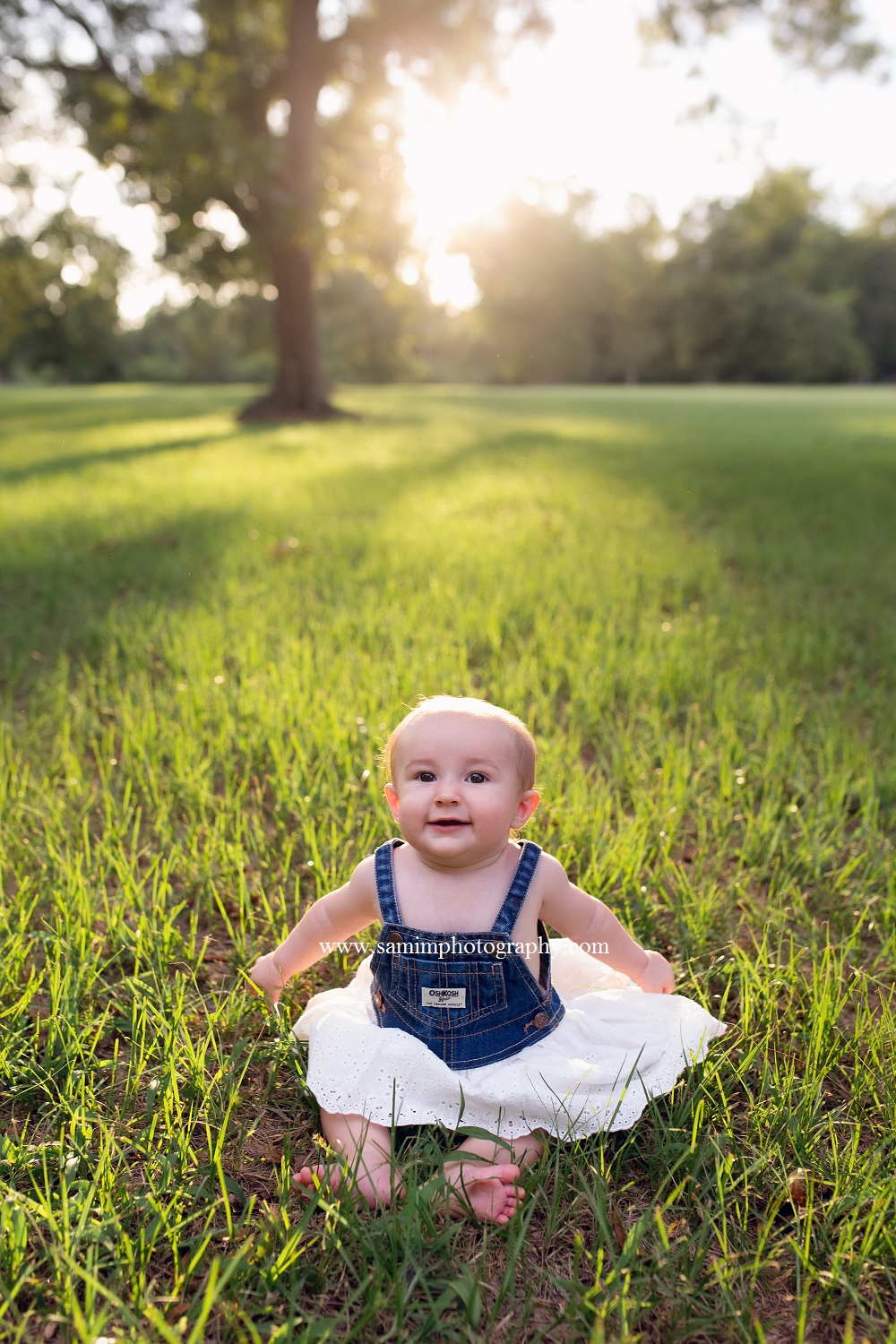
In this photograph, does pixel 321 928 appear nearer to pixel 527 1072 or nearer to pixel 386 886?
pixel 386 886

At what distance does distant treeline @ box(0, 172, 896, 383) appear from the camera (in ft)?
188

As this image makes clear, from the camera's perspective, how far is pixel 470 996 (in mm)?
1608

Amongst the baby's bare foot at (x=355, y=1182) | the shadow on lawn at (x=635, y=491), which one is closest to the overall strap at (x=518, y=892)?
the baby's bare foot at (x=355, y=1182)

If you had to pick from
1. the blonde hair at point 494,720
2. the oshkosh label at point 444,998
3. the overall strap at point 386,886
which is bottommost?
the oshkosh label at point 444,998

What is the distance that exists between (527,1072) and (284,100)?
771 inches

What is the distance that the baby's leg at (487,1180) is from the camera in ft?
4.49

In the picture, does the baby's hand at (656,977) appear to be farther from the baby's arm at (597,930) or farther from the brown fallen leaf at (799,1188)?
the brown fallen leaf at (799,1188)

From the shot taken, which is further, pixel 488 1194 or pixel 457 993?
pixel 457 993

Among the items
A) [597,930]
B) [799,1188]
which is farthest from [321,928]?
Result: [799,1188]

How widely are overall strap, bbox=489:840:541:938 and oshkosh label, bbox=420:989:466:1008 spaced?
13cm

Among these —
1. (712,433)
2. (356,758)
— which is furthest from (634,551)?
(712,433)

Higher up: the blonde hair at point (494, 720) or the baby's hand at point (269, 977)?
the blonde hair at point (494, 720)

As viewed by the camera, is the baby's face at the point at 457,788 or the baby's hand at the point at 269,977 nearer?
the baby's face at the point at 457,788

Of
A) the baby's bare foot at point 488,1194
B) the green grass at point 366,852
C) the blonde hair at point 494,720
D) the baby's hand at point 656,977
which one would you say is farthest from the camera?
the baby's hand at point 656,977
